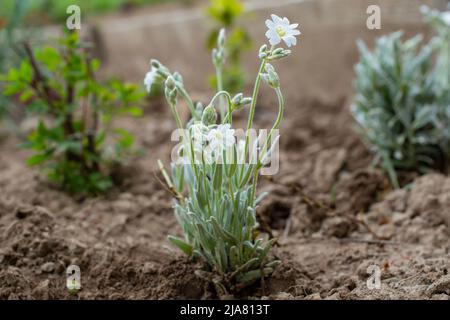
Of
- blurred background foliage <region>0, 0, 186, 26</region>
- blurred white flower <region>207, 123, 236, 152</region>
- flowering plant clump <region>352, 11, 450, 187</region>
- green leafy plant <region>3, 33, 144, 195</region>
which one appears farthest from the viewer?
blurred background foliage <region>0, 0, 186, 26</region>

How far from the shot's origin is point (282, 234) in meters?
1.72

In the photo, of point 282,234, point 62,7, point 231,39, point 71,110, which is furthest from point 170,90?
point 62,7

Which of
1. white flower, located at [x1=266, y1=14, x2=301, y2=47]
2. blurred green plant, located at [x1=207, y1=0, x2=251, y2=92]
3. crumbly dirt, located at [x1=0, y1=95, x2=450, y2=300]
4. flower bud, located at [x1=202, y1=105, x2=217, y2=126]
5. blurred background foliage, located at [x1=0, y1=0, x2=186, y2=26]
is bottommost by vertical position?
crumbly dirt, located at [x1=0, y1=95, x2=450, y2=300]

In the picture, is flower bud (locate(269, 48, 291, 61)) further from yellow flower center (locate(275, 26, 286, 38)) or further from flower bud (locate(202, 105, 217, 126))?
flower bud (locate(202, 105, 217, 126))

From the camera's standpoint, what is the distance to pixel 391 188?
6.40 ft

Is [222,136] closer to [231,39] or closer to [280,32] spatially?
[280,32]

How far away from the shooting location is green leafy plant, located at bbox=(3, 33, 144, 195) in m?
1.85

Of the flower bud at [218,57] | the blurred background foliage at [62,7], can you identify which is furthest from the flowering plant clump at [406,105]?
the blurred background foliage at [62,7]

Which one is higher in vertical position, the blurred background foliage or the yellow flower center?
the blurred background foliage

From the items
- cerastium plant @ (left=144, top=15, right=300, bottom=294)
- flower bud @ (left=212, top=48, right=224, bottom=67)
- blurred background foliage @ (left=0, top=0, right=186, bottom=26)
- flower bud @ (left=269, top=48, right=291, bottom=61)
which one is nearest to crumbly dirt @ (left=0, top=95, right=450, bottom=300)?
cerastium plant @ (left=144, top=15, right=300, bottom=294)

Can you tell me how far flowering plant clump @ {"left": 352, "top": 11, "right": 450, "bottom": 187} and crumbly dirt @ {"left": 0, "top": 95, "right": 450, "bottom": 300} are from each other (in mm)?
129

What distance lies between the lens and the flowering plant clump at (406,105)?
201cm

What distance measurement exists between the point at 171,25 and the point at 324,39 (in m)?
0.99
